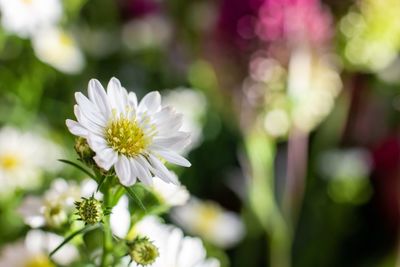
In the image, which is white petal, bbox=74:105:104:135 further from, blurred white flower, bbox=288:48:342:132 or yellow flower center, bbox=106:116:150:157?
blurred white flower, bbox=288:48:342:132

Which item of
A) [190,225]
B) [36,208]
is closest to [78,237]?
[36,208]

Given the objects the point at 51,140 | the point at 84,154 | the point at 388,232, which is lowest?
the point at 388,232

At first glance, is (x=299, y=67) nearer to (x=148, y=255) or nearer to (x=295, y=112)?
(x=295, y=112)

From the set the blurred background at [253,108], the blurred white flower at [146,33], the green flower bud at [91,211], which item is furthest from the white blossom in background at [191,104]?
the green flower bud at [91,211]

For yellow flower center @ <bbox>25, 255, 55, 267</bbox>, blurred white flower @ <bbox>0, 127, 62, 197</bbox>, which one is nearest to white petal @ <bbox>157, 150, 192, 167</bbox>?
yellow flower center @ <bbox>25, 255, 55, 267</bbox>

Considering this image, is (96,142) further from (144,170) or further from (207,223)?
(207,223)

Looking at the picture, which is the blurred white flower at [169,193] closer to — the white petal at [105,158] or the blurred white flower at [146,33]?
the white petal at [105,158]
